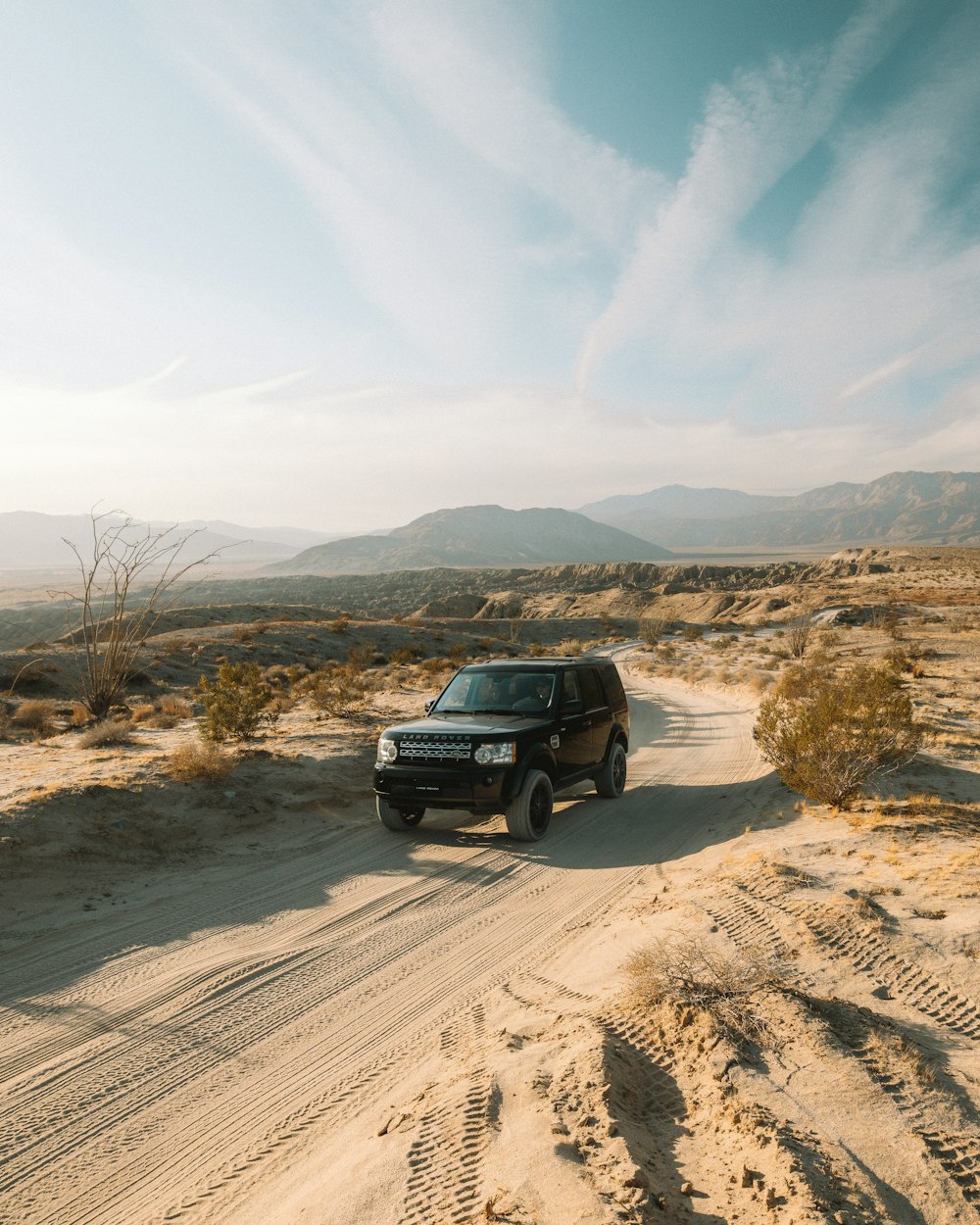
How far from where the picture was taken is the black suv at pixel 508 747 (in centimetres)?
785

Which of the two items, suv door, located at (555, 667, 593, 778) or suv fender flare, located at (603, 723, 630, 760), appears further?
suv fender flare, located at (603, 723, 630, 760)

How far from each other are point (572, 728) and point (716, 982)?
16.1ft

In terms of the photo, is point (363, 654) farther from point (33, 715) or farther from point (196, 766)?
point (196, 766)

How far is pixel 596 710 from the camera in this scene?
9859 millimetres

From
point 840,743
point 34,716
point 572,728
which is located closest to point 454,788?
point 572,728

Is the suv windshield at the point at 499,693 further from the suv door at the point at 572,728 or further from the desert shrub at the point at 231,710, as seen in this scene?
the desert shrub at the point at 231,710

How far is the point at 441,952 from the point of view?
18.3 feet

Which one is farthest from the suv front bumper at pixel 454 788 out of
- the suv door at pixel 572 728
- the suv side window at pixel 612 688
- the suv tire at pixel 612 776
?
the suv side window at pixel 612 688

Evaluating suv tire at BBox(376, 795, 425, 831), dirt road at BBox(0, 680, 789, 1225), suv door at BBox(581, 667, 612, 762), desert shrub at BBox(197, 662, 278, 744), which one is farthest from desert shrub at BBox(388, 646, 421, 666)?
dirt road at BBox(0, 680, 789, 1225)

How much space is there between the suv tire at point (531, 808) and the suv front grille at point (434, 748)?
76cm

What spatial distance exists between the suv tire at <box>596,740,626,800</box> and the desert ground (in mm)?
154

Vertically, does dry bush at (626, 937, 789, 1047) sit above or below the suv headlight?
below

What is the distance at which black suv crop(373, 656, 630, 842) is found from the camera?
25.7ft

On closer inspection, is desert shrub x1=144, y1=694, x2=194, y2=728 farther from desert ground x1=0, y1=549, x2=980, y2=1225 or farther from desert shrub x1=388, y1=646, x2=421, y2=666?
desert shrub x1=388, y1=646, x2=421, y2=666
